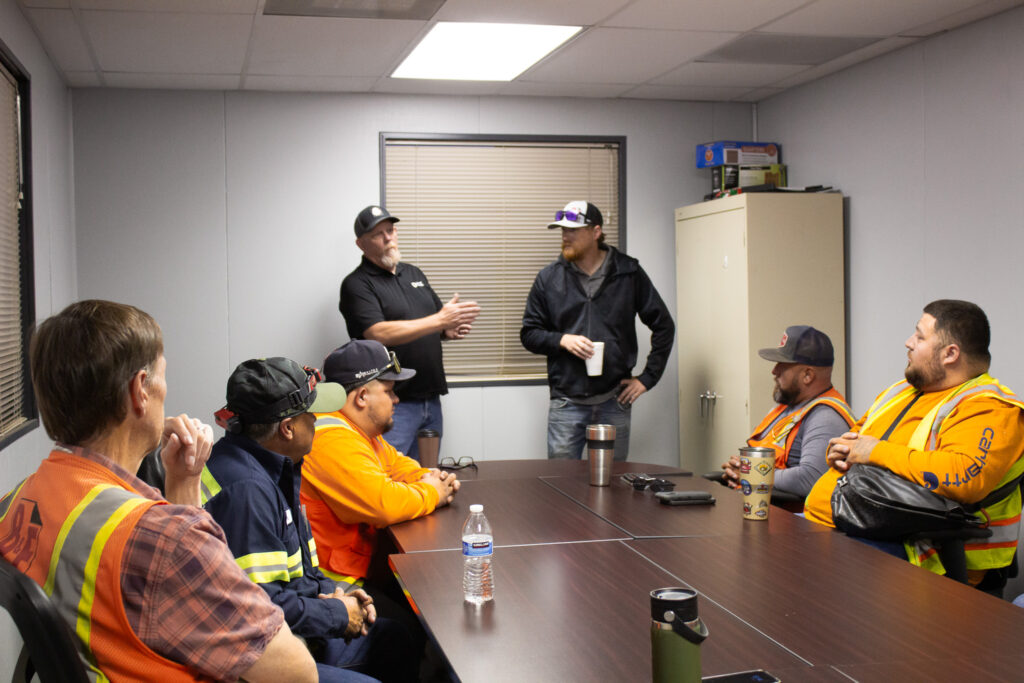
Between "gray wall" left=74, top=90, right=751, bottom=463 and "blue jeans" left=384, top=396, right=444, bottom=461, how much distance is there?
58cm

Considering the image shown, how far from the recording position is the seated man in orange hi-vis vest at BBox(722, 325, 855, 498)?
11.8 feet

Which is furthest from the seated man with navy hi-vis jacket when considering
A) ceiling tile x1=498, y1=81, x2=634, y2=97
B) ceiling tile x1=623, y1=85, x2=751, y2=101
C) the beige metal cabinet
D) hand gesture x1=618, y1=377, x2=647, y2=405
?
ceiling tile x1=623, y1=85, x2=751, y2=101

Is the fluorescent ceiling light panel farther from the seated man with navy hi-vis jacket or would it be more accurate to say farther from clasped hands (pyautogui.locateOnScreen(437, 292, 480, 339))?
the seated man with navy hi-vis jacket

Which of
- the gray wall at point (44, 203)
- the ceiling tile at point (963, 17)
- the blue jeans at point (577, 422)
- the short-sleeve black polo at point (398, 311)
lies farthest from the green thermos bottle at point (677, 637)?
the blue jeans at point (577, 422)

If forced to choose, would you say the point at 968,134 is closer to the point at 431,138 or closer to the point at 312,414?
the point at 431,138

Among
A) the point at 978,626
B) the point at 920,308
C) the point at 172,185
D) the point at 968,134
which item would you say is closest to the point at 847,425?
the point at 920,308

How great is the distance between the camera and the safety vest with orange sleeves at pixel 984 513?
288 cm

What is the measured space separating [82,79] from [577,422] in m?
3.11

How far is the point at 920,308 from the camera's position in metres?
4.54

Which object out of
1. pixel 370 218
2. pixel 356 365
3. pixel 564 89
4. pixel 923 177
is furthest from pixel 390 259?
pixel 923 177

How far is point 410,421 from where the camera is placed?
16.1ft

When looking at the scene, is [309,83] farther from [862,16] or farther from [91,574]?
[91,574]

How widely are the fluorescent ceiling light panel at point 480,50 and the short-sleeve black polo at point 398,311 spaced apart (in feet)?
3.43

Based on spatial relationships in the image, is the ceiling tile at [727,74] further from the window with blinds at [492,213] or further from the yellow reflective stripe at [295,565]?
the yellow reflective stripe at [295,565]
